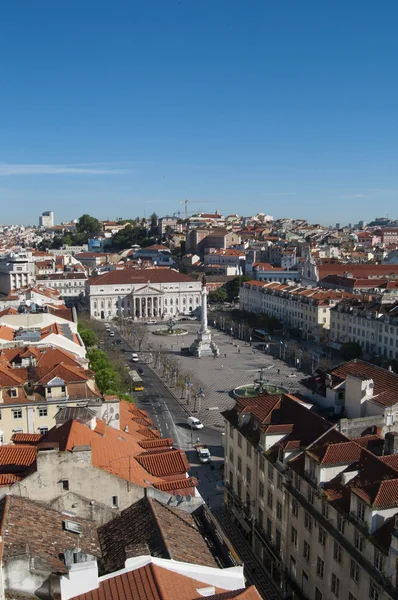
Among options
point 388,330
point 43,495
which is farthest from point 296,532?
point 388,330

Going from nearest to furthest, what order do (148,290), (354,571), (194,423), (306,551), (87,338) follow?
(354,571), (306,551), (194,423), (87,338), (148,290)

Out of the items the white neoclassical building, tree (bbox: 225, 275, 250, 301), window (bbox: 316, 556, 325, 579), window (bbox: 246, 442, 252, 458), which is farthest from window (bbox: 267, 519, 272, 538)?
tree (bbox: 225, 275, 250, 301)

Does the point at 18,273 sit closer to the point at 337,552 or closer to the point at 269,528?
the point at 269,528

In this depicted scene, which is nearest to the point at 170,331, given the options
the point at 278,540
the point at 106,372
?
the point at 106,372

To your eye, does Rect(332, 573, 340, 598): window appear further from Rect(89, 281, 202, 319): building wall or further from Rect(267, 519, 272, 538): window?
Rect(89, 281, 202, 319): building wall

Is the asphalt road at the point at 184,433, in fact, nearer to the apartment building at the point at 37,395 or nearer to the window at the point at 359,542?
the apartment building at the point at 37,395

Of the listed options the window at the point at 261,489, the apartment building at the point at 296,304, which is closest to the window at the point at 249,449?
the window at the point at 261,489

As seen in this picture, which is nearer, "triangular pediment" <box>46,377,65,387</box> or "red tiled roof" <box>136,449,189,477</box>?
"red tiled roof" <box>136,449,189,477</box>
